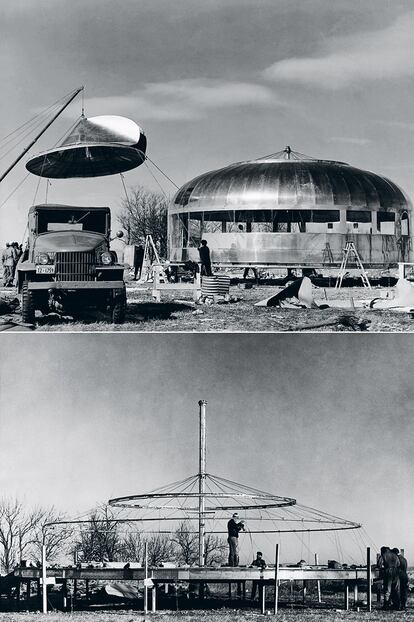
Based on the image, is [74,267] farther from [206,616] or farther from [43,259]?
[206,616]

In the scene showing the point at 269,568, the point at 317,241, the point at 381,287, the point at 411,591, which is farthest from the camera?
Result: the point at 317,241

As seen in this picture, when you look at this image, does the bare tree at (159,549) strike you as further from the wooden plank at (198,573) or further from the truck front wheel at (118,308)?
the truck front wheel at (118,308)

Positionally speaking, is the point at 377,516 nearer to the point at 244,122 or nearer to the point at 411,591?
the point at 411,591

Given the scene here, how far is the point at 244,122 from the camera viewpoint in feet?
67.9

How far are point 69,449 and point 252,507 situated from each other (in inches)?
160

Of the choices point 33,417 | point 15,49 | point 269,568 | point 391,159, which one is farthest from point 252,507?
point 15,49

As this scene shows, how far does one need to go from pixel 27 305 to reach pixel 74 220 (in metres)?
2.19

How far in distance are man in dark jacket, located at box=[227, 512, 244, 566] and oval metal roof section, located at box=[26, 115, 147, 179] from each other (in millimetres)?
7551

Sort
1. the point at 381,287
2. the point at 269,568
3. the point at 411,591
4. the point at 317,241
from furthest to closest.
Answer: the point at 317,241 → the point at 381,287 → the point at 411,591 → the point at 269,568

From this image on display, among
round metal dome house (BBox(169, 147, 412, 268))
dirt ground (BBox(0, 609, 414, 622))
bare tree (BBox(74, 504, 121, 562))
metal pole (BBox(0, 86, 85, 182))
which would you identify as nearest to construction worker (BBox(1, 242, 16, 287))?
metal pole (BBox(0, 86, 85, 182))

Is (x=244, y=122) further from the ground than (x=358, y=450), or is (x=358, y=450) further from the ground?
(x=244, y=122)

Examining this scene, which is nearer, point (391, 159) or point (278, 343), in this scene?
point (278, 343)

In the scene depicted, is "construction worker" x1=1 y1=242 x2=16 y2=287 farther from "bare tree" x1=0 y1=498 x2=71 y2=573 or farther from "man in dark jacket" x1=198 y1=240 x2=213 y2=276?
"bare tree" x1=0 y1=498 x2=71 y2=573

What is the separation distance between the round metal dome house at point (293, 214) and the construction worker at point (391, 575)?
9.05 m
